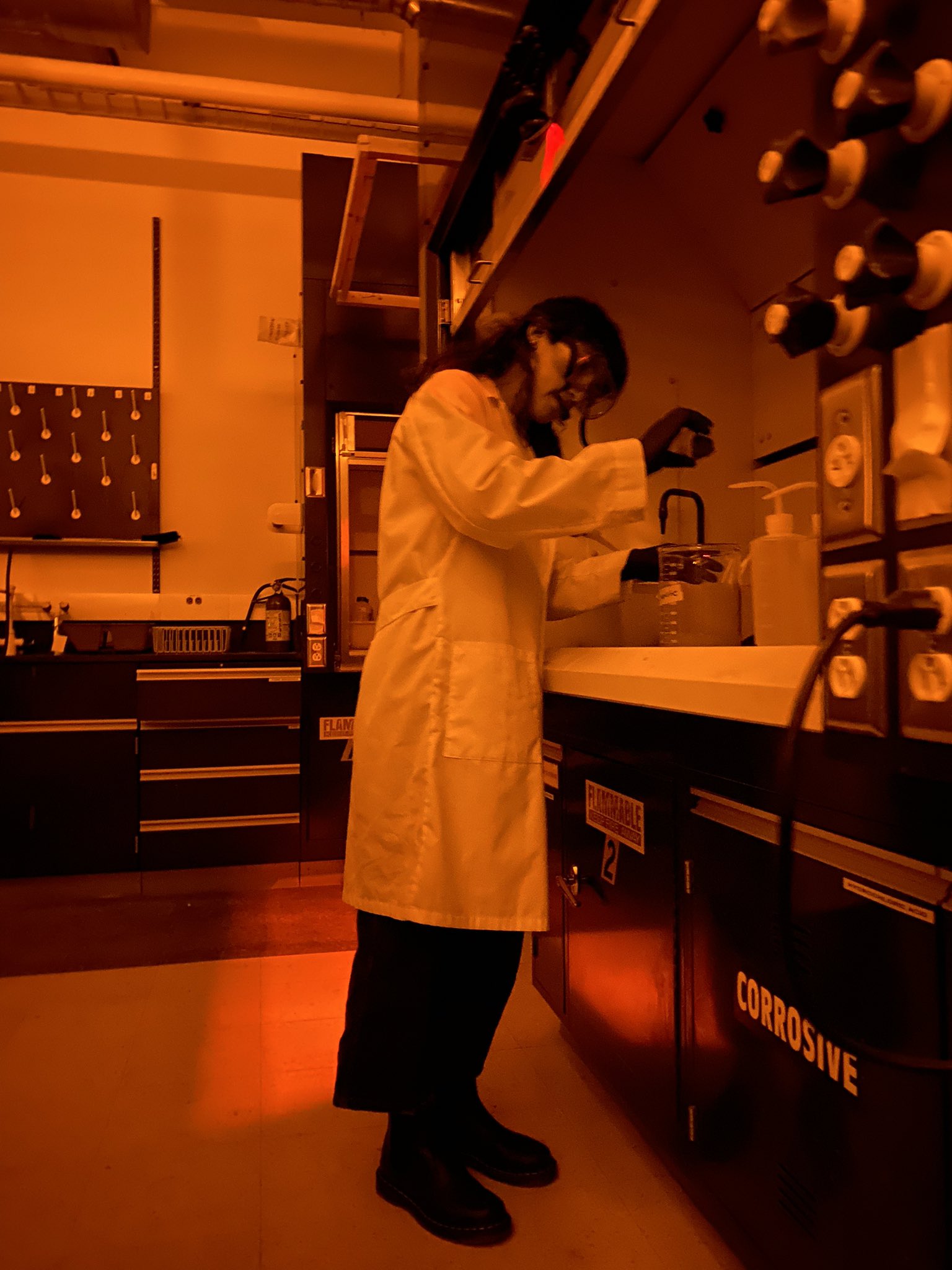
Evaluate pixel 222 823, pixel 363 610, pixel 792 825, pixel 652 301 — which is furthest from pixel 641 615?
pixel 222 823

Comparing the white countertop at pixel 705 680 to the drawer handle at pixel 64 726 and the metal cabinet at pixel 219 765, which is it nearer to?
the metal cabinet at pixel 219 765

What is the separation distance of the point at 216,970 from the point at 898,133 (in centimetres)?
224

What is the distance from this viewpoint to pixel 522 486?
104 centimetres

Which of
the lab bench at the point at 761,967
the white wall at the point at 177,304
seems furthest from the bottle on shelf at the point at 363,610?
the lab bench at the point at 761,967

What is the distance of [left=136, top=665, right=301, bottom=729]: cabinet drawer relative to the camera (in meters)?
2.96

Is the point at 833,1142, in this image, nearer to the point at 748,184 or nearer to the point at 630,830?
the point at 630,830

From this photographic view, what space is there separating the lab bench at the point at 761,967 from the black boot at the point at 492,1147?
162mm

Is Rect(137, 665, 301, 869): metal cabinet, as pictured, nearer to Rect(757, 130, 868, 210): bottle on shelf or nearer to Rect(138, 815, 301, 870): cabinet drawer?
Rect(138, 815, 301, 870): cabinet drawer

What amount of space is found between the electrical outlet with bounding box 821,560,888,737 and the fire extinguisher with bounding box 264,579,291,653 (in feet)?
9.25

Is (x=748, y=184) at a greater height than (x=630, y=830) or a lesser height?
greater

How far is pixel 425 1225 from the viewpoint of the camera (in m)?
1.16

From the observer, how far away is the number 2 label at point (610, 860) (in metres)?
1.28

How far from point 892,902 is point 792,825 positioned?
0.21 m

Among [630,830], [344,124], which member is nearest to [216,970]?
[630,830]
